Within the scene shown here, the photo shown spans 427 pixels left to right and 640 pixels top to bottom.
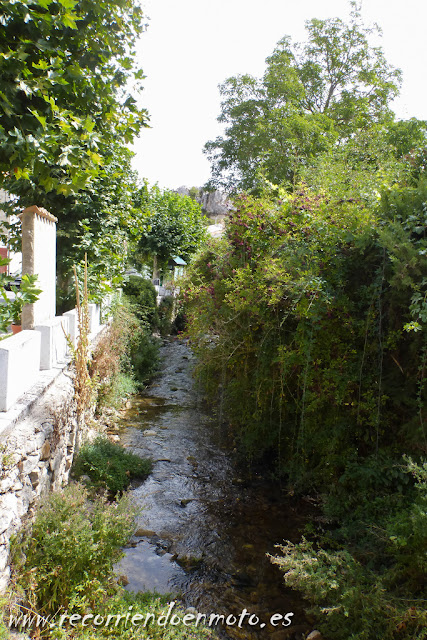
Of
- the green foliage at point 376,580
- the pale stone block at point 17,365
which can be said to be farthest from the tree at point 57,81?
the green foliage at point 376,580

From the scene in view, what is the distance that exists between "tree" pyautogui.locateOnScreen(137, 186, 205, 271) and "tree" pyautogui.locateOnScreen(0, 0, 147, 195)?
14.2 metres

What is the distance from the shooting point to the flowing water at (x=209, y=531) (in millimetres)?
3527

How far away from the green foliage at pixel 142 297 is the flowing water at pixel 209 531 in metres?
6.22

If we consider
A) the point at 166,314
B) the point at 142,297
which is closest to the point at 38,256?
the point at 142,297

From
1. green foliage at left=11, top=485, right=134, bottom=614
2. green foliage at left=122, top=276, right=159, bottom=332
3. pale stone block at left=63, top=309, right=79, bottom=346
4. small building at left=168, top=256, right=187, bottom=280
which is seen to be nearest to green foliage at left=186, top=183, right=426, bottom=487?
pale stone block at left=63, top=309, right=79, bottom=346

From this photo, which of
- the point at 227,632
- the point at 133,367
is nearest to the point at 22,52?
the point at 227,632

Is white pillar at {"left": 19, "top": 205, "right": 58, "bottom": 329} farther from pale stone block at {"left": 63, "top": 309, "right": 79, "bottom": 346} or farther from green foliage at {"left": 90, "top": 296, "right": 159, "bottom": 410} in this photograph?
green foliage at {"left": 90, "top": 296, "right": 159, "bottom": 410}

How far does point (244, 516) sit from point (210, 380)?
2.10m

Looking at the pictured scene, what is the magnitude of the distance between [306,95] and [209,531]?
2119 centimetres

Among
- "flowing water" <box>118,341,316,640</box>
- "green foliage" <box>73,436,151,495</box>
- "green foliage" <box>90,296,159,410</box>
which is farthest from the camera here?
"green foliage" <box>90,296,159,410</box>

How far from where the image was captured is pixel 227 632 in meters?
3.22

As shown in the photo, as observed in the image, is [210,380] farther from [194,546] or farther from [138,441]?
[194,546]

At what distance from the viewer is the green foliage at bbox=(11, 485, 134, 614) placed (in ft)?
8.98

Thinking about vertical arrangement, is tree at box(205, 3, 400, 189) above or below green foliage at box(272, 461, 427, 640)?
above
